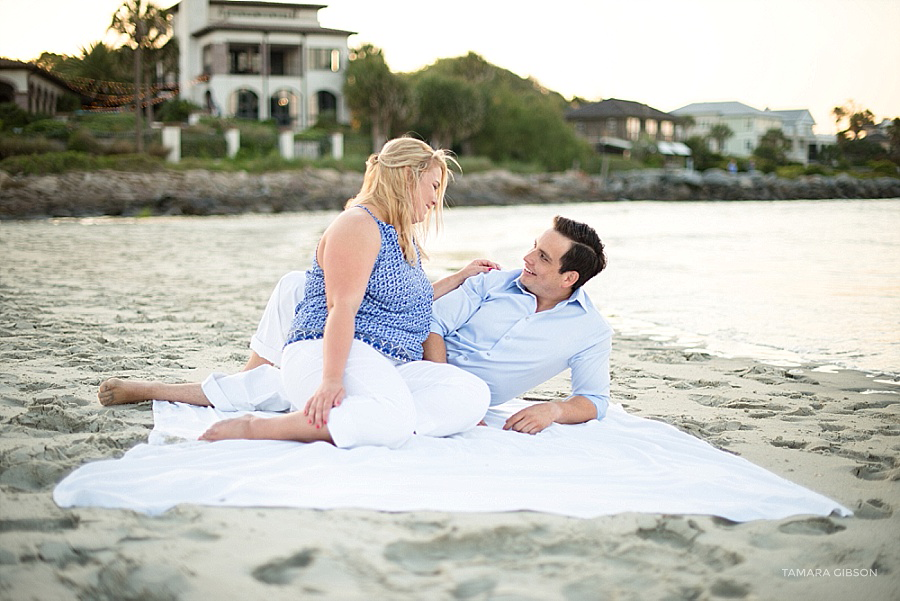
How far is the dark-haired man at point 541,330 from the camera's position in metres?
3.70

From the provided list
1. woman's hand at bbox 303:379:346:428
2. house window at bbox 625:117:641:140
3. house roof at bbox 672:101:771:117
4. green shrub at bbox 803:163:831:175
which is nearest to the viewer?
woman's hand at bbox 303:379:346:428

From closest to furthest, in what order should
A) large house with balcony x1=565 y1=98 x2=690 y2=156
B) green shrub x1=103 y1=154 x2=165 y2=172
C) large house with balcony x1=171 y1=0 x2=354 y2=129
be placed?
green shrub x1=103 y1=154 x2=165 y2=172 < large house with balcony x1=171 y1=0 x2=354 y2=129 < large house with balcony x1=565 y1=98 x2=690 y2=156

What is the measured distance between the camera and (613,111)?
6912 centimetres

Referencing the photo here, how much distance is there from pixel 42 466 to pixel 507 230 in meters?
20.1

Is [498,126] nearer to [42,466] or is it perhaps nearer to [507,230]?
[507,230]

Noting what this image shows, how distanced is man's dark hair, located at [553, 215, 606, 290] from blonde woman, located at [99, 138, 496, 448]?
1.92ft

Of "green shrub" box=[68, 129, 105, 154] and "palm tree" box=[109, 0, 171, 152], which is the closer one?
"green shrub" box=[68, 129, 105, 154]

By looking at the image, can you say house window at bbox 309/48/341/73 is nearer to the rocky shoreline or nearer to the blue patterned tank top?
the rocky shoreline

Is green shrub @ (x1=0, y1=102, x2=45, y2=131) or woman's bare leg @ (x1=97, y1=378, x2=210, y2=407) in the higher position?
green shrub @ (x1=0, y1=102, x2=45, y2=131)

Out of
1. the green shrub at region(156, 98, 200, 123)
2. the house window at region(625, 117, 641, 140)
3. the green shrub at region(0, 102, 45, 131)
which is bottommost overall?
the green shrub at region(0, 102, 45, 131)

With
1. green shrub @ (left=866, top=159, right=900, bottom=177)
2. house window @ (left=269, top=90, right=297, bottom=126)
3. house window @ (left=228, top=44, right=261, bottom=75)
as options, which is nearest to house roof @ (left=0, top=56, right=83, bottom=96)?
house window @ (left=228, top=44, right=261, bottom=75)

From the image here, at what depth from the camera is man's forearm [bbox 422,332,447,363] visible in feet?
12.3

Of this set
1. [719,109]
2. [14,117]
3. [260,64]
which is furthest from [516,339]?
[719,109]

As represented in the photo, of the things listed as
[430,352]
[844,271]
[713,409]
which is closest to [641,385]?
[713,409]
